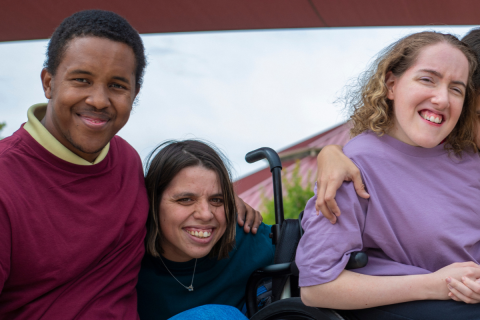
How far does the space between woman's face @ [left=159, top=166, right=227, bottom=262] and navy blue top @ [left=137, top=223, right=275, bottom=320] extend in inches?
3.9

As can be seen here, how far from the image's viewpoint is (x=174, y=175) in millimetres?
1759

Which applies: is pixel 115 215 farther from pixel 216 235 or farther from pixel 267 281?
pixel 267 281

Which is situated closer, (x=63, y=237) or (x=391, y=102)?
(x=63, y=237)

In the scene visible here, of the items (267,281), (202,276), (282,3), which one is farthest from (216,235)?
(282,3)

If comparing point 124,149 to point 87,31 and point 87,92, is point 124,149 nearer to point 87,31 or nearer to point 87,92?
point 87,92

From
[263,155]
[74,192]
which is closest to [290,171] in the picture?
[263,155]

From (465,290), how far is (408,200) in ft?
0.95

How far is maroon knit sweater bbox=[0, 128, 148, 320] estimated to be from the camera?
1.28 m

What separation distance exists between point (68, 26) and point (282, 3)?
7.81ft

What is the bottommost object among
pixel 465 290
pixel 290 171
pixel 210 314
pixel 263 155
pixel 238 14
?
pixel 210 314

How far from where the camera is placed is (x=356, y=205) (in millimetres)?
1293

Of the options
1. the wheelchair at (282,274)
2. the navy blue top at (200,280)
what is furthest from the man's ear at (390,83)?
the navy blue top at (200,280)

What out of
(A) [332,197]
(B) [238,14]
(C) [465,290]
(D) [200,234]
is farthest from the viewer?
(B) [238,14]

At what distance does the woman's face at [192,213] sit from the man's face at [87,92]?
1.16ft
